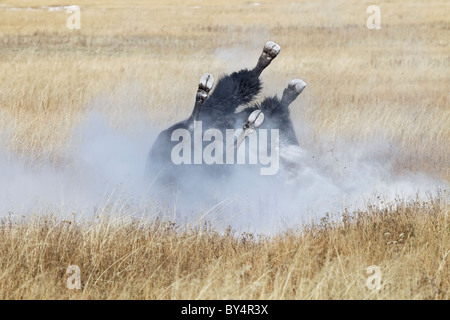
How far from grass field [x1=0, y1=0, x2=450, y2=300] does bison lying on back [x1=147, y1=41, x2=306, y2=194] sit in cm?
43

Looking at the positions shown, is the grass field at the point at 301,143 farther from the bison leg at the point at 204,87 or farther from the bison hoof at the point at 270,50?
the bison hoof at the point at 270,50

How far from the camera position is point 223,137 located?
4.48m

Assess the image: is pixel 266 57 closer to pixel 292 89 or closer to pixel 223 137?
pixel 292 89

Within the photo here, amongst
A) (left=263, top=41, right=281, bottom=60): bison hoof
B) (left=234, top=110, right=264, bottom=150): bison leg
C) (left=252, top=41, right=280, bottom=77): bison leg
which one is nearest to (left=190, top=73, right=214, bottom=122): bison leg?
(left=234, top=110, right=264, bottom=150): bison leg

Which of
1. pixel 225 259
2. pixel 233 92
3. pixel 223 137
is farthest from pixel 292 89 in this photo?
pixel 225 259

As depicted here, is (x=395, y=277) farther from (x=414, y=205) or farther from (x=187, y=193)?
(x=187, y=193)

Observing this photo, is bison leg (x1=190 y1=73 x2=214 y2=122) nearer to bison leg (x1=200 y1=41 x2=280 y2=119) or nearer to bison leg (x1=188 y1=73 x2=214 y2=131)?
bison leg (x1=188 y1=73 x2=214 y2=131)

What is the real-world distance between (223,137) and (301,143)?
3026 millimetres

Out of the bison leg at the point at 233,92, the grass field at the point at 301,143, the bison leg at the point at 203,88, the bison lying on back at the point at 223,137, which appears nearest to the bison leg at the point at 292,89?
the bison lying on back at the point at 223,137

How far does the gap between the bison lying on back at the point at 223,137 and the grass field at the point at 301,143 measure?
43 centimetres

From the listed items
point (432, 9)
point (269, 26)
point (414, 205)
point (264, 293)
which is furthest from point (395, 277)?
point (432, 9)

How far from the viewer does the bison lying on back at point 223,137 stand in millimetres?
4273

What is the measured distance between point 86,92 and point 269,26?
16169 mm

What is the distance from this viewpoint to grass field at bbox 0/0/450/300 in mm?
3301
